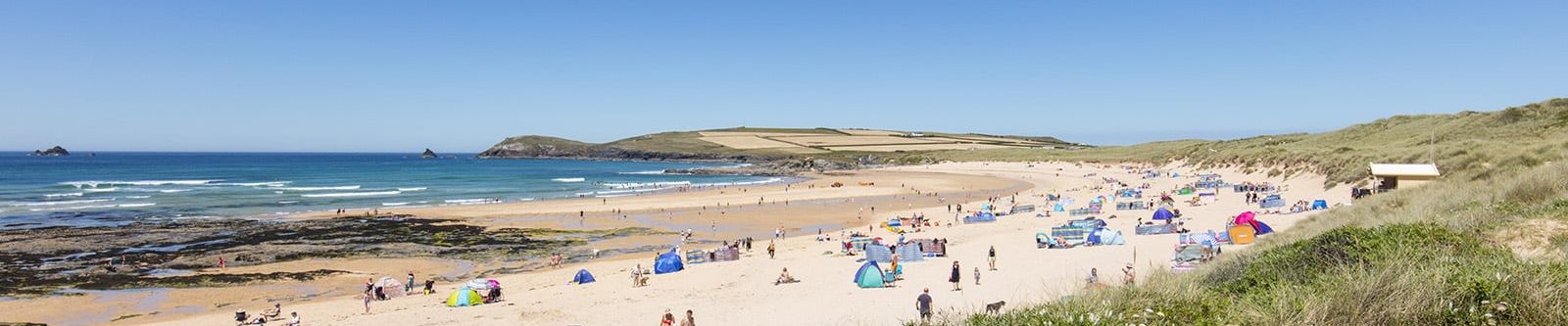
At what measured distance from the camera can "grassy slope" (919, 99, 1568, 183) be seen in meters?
26.9

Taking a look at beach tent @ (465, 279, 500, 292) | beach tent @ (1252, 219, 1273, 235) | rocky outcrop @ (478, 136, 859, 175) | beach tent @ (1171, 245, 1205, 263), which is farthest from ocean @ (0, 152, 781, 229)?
rocky outcrop @ (478, 136, 859, 175)

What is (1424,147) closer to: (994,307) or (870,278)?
(870,278)

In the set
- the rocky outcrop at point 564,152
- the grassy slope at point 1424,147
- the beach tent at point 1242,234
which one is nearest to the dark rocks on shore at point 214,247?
the beach tent at point 1242,234

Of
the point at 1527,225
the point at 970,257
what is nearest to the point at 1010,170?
the point at 970,257

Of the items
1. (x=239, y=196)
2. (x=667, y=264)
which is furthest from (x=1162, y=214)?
(x=239, y=196)

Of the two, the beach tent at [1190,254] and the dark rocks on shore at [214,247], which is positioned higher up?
the beach tent at [1190,254]

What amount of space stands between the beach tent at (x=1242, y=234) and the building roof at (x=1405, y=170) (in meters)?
10.3

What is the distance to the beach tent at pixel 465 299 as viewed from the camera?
18484 millimetres

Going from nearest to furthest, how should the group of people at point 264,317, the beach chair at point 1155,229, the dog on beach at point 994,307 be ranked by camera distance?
the dog on beach at point 994,307 → the group of people at point 264,317 → the beach chair at point 1155,229

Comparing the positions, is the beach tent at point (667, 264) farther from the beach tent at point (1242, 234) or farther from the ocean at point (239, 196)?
the ocean at point (239, 196)

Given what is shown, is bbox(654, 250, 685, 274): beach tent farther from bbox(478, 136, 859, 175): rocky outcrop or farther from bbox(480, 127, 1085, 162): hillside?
bbox(480, 127, 1085, 162): hillside

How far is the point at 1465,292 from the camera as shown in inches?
218

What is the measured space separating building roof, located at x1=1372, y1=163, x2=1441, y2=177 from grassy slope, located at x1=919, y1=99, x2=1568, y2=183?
657mm

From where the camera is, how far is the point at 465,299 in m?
18.5
